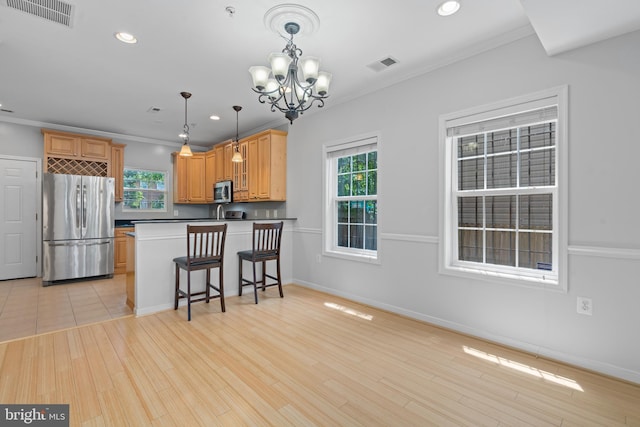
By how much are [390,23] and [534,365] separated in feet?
9.70

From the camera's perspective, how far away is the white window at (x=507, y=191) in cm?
248

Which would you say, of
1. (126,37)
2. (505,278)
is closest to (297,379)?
(505,278)

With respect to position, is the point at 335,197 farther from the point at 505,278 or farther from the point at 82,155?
the point at 82,155

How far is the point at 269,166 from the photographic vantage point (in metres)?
4.87

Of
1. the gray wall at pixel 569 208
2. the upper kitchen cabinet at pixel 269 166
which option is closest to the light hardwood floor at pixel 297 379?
the gray wall at pixel 569 208

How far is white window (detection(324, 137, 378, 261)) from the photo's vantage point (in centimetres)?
385

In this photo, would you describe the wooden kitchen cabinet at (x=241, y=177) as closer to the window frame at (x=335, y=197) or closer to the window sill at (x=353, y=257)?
the window frame at (x=335, y=197)

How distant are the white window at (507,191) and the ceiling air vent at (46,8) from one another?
336 centimetres

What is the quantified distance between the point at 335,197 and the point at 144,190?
14.5 feet

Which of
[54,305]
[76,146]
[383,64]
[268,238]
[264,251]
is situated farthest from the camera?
[76,146]

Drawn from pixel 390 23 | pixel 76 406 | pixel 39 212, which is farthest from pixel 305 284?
pixel 39 212

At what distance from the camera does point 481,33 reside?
260cm

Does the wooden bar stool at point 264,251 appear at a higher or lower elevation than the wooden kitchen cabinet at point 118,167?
lower

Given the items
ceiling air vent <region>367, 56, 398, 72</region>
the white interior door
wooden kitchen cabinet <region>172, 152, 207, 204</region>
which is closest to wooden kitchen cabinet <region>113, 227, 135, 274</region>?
the white interior door
